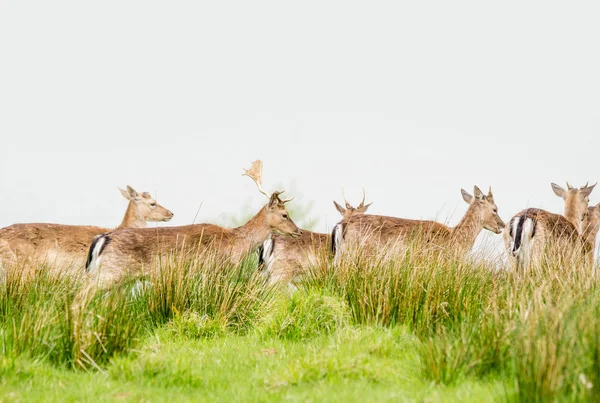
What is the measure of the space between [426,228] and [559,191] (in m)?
3.47

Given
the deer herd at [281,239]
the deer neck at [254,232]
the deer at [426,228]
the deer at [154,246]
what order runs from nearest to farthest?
the deer at [154,246]
the deer herd at [281,239]
the deer at [426,228]
the deer neck at [254,232]

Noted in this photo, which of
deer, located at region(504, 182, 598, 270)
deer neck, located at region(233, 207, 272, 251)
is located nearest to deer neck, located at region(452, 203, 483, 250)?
deer, located at region(504, 182, 598, 270)

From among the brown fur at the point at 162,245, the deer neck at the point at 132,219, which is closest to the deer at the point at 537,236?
the brown fur at the point at 162,245

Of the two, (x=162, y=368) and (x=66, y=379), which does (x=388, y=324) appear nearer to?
(x=162, y=368)

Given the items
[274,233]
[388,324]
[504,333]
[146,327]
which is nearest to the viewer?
[504,333]

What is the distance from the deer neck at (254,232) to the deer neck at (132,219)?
3680mm

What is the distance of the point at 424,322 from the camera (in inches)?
288

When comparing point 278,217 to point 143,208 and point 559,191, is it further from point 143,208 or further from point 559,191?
point 559,191

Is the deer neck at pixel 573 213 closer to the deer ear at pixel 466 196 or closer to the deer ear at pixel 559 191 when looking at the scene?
the deer ear at pixel 559 191

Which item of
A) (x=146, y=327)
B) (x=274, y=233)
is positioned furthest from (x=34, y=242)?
(x=146, y=327)

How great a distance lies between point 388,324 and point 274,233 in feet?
13.7

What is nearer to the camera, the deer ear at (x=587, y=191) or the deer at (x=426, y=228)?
the deer at (x=426, y=228)

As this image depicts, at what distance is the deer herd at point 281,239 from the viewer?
9.91m

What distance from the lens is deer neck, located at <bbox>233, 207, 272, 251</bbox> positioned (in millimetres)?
10930
